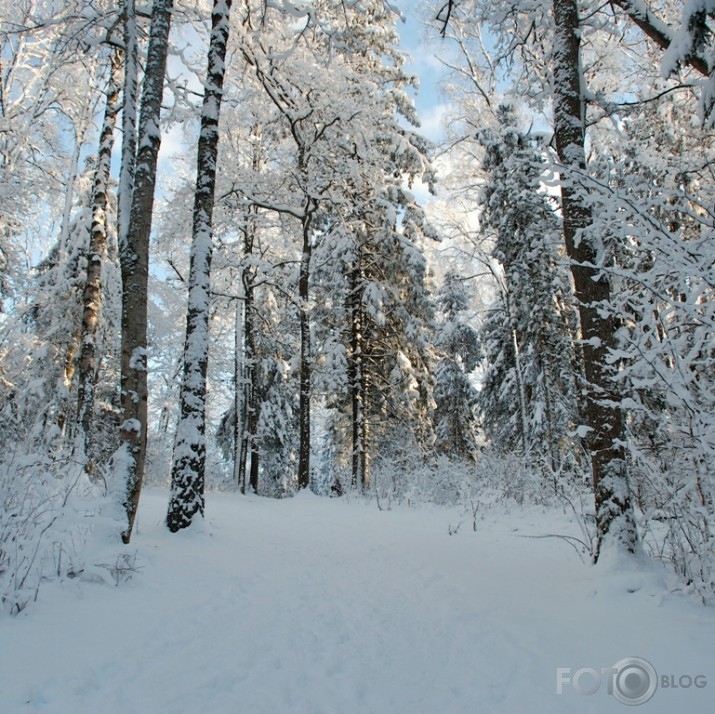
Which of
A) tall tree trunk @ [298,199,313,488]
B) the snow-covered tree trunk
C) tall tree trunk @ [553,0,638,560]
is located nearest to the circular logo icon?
tall tree trunk @ [553,0,638,560]

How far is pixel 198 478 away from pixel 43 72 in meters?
13.7

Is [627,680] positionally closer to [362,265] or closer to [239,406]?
[362,265]

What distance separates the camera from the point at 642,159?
406 inches

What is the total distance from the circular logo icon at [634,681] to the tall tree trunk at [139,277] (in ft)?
13.3

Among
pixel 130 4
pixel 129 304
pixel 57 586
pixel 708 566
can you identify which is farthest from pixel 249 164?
pixel 708 566

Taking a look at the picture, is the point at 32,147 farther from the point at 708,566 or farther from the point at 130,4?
the point at 708,566

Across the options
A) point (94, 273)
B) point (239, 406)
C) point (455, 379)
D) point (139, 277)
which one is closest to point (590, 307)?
point (139, 277)

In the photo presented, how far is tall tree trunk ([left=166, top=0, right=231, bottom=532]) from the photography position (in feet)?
18.9

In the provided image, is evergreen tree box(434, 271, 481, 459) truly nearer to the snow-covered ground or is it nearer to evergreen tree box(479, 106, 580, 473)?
evergreen tree box(479, 106, 580, 473)

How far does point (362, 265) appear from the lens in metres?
16.1

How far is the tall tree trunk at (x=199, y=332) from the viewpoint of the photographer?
5750 millimetres

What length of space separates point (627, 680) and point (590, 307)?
3.08 m

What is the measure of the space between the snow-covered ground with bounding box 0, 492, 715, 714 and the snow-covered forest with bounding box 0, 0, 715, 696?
357 mm

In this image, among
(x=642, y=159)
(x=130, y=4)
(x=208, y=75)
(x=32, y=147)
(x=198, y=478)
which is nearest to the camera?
(x=130, y=4)
